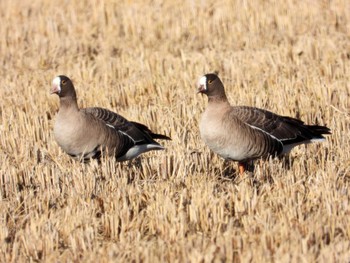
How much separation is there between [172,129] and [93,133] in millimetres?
1809

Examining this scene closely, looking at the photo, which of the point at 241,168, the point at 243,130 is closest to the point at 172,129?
the point at 241,168

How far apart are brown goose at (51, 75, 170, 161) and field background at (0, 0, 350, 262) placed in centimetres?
25

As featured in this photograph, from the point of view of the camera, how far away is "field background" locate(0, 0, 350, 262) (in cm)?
696

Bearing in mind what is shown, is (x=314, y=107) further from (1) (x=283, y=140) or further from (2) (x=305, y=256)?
(2) (x=305, y=256)

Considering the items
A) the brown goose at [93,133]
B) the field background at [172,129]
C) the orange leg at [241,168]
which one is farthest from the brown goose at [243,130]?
the brown goose at [93,133]

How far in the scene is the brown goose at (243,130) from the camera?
8.84m

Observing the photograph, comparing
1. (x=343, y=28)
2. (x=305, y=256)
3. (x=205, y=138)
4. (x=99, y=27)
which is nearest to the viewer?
(x=305, y=256)

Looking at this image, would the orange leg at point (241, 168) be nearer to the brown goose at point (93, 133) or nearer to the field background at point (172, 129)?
the field background at point (172, 129)

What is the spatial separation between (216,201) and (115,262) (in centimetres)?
147

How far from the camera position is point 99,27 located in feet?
54.8

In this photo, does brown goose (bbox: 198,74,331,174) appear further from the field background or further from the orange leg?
the field background

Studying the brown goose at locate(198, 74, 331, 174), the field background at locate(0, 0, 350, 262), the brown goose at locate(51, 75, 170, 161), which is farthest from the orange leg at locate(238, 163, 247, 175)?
the brown goose at locate(51, 75, 170, 161)

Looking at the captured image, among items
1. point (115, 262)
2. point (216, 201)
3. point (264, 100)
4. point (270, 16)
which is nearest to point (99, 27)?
point (270, 16)

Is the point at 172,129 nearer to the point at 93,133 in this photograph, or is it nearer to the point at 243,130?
the point at 93,133
